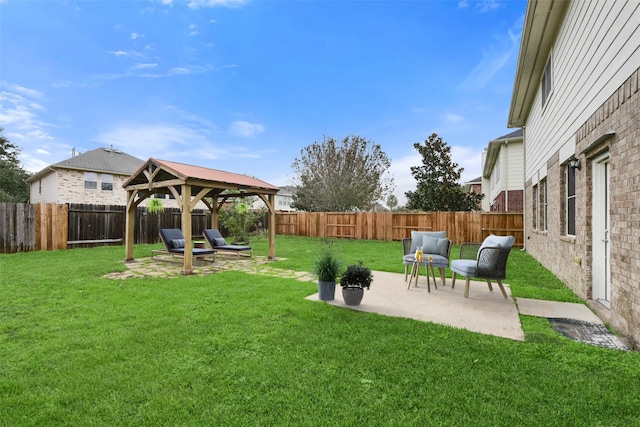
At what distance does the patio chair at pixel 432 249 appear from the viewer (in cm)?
574

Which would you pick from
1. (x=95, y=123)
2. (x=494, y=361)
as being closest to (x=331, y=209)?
(x=95, y=123)

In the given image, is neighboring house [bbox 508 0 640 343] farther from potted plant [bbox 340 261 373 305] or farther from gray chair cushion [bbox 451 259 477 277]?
potted plant [bbox 340 261 373 305]

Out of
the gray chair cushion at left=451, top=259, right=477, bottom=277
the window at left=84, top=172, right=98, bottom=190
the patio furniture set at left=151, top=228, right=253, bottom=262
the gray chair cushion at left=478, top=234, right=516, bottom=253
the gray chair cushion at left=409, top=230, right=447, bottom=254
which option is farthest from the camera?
the window at left=84, top=172, right=98, bottom=190

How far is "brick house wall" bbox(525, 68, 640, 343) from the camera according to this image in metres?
3.11

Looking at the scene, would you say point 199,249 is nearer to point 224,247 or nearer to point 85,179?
point 224,247

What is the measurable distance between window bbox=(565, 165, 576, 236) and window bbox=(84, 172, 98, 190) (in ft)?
76.4

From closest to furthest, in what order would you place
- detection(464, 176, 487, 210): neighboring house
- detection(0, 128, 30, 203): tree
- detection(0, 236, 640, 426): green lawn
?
detection(0, 236, 640, 426): green lawn → detection(0, 128, 30, 203): tree → detection(464, 176, 487, 210): neighboring house

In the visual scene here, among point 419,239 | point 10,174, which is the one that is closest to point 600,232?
point 419,239

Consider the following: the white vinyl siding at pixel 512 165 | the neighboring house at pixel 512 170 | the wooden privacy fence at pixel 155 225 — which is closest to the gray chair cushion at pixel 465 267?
the wooden privacy fence at pixel 155 225

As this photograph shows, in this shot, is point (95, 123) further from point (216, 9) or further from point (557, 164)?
point (557, 164)

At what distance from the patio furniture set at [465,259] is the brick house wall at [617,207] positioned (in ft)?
3.46

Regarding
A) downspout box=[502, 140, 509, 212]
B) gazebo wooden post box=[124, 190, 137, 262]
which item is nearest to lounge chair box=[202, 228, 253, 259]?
gazebo wooden post box=[124, 190, 137, 262]

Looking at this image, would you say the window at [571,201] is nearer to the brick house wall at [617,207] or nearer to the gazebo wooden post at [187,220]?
the brick house wall at [617,207]

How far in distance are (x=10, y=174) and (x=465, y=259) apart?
3086 cm
